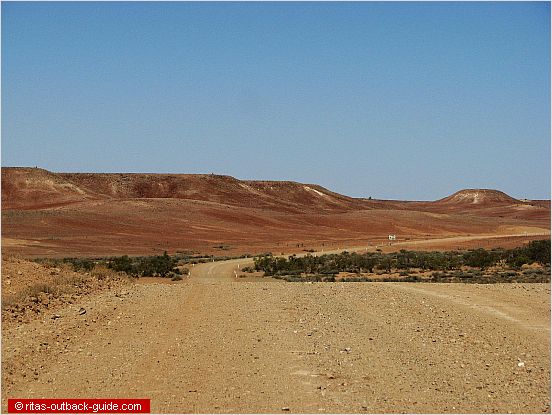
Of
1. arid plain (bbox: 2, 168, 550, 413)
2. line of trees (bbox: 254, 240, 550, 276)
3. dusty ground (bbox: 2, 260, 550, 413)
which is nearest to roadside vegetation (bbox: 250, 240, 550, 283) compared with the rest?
line of trees (bbox: 254, 240, 550, 276)

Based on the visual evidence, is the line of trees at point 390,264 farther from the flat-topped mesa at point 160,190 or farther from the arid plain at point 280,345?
the flat-topped mesa at point 160,190

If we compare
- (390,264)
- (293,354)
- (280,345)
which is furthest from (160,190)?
(293,354)

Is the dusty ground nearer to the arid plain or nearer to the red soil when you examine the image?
the arid plain

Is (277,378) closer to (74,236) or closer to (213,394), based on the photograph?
(213,394)

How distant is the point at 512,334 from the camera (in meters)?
14.4

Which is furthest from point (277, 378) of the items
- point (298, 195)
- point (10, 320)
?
point (298, 195)

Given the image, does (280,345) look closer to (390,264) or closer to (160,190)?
(390,264)

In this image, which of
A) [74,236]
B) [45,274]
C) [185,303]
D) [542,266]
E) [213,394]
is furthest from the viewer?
[74,236]

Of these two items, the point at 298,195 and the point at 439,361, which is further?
the point at 298,195

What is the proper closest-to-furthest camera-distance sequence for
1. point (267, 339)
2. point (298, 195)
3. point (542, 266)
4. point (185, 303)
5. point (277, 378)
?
point (277, 378), point (267, 339), point (185, 303), point (542, 266), point (298, 195)

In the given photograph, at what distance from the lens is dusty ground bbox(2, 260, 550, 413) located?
923cm

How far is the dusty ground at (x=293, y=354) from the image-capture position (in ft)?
30.3

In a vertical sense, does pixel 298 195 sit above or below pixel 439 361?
above

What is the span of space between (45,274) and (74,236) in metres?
56.5
